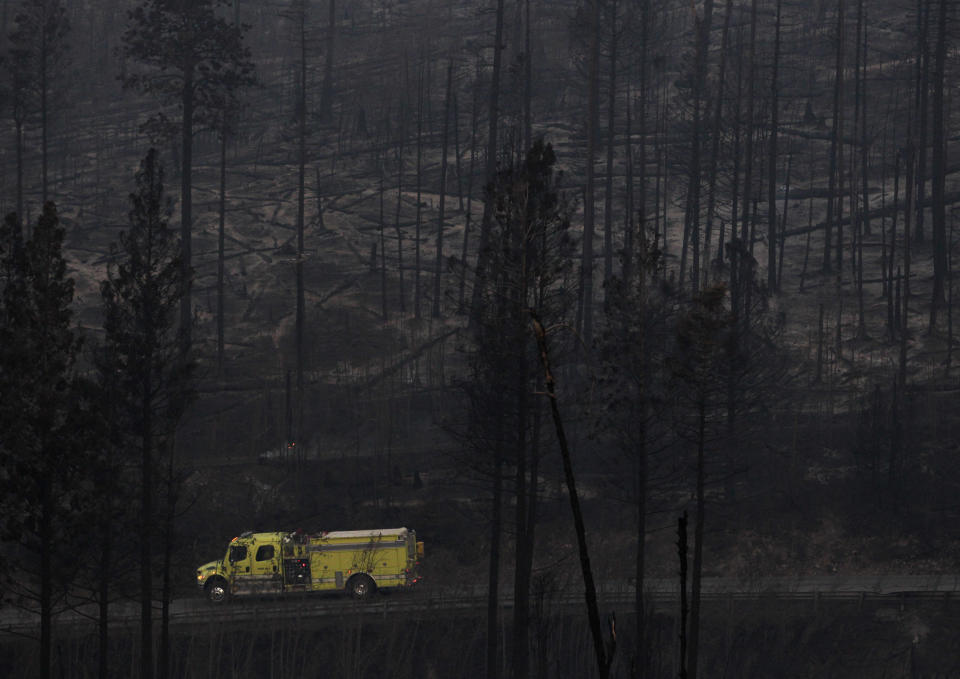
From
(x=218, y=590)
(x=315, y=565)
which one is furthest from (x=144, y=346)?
(x=218, y=590)

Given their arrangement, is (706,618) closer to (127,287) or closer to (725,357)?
(725,357)

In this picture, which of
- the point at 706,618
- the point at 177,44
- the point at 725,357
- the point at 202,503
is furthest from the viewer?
the point at 177,44

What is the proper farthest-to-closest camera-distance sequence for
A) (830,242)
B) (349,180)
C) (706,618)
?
(349,180), (830,242), (706,618)

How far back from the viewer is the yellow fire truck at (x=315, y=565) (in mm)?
32094

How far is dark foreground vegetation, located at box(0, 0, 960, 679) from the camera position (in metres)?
24.2

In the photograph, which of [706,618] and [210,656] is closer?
[210,656]

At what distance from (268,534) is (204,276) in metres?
25.1

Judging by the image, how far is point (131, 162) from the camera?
220 ft

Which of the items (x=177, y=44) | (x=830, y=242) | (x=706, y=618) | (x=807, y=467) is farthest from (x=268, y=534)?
(x=830, y=242)

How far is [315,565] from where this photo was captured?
3222cm

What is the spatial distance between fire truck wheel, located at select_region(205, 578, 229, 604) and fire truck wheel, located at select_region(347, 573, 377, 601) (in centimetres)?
343

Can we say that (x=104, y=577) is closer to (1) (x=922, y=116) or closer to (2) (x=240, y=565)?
(2) (x=240, y=565)

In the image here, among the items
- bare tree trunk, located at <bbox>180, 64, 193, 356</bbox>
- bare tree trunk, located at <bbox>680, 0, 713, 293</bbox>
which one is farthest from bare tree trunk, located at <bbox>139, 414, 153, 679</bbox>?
bare tree trunk, located at <bbox>680, 0, 713, 293</bbox>

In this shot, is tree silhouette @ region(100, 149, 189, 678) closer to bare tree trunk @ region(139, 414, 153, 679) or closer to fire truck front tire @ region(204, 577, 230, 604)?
bare tree trunk @ region(139, 414, 153, 679)
